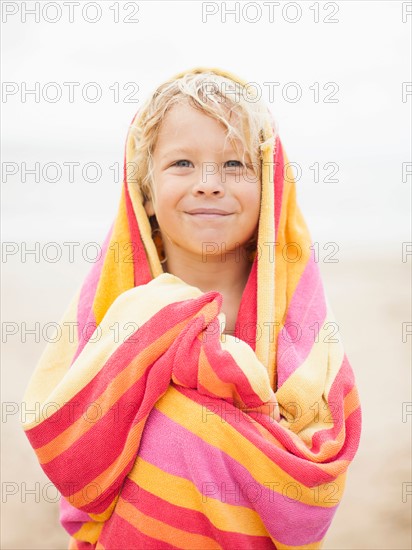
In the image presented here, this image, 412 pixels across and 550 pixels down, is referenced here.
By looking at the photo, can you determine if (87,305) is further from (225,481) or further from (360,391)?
(360,391)

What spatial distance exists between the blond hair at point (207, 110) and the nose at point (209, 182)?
0.24 ft

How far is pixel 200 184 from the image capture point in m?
1.40

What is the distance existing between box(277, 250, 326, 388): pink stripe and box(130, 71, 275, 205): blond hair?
0.27 m

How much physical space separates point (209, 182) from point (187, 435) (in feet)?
1.66

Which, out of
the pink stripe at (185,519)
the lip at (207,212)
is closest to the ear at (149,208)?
the lip at (207,212)

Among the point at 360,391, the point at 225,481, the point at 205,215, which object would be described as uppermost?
the point at 205,215

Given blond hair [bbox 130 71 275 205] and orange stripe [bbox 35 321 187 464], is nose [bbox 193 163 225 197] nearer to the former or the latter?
blond hair [bbox 130 71 275 205]

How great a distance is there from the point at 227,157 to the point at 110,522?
771 mm

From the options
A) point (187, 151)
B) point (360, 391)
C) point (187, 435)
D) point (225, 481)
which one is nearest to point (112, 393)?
point (187, 435)

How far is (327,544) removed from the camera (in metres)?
1.96

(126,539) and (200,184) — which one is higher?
(200,184)

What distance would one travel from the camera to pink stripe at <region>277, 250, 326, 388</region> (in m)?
1.41

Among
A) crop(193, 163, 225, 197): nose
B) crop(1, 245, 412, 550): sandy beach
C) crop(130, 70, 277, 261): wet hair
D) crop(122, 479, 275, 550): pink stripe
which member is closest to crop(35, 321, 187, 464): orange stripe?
crop(122, 479, 275, 550): pink stripe

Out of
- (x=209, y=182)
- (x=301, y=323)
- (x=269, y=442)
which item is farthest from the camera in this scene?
(x=301, y=323)
